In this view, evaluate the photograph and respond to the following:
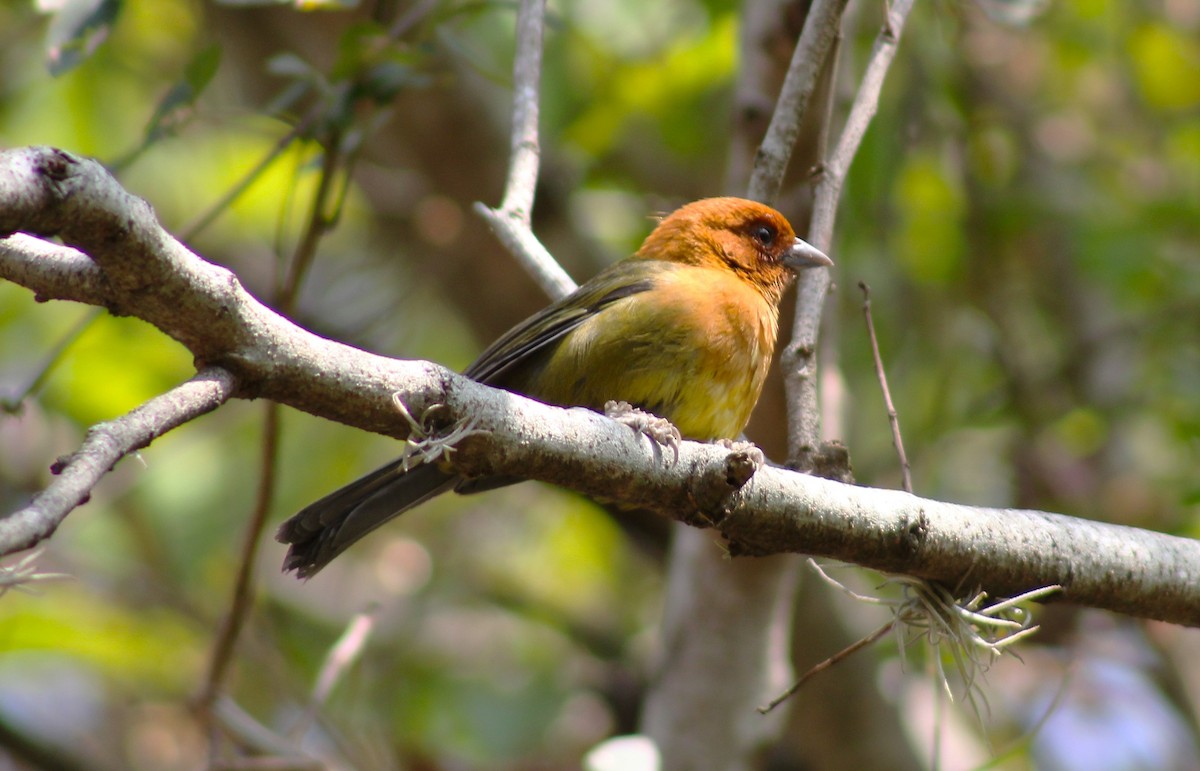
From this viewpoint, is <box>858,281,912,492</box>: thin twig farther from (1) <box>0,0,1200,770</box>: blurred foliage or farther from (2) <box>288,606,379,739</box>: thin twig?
(1) <box>0,0,1200,770</box>: blurred foliage

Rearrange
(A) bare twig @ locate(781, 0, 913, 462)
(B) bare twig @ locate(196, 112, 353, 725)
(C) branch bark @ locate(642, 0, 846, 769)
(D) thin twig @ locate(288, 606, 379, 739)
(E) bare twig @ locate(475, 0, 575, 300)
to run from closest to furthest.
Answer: (A) bare twig @ locate(781, 0, 913, 462)
(E) bare twig @ locate(475, 0, 575, 300)
(B) bare twig @ locate(196, 112, 353, 725)
(D) thin twig @ locate(288, 606, 379, 739)
(C) branch bark @ locate(642, 0, 846, 769)

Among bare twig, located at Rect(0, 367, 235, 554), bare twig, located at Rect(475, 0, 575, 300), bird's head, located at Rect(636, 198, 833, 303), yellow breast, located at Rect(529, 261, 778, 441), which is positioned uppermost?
bird's head, located at Rect(636, 198, 833, 303)

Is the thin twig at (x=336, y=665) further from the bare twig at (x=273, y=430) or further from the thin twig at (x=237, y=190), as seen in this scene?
the thin twig at (x=237, y=190)

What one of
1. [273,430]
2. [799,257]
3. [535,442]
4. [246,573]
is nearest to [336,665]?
[246,573]

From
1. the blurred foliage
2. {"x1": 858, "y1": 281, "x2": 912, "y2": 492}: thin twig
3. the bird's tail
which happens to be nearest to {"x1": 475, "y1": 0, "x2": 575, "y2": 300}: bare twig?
the bird's tail

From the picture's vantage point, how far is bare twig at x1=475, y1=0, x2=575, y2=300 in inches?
120

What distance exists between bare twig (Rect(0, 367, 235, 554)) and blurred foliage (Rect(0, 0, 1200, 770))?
323 cm

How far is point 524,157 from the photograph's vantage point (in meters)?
3.07

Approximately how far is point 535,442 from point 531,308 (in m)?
3.45

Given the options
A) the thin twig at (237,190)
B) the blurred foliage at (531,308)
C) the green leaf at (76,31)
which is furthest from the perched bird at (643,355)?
the blurred foliage at (531,308)

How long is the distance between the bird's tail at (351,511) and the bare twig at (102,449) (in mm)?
1002

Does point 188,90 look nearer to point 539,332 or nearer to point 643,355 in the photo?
point 539,332

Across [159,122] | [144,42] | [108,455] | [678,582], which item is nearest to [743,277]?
[678,582]

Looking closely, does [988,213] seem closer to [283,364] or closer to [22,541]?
[283,364]
